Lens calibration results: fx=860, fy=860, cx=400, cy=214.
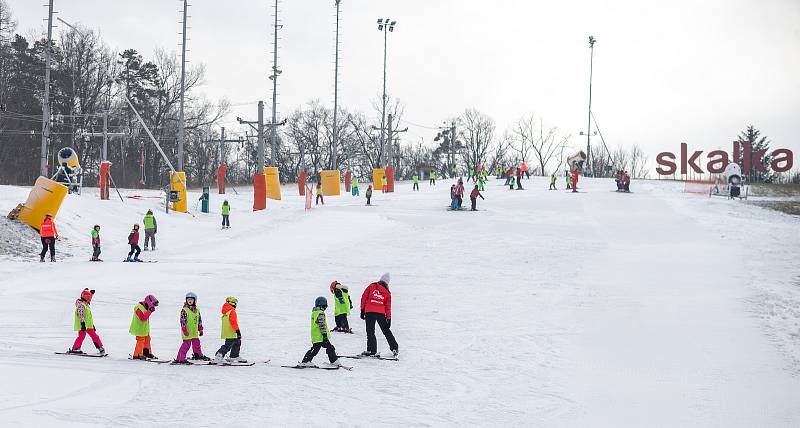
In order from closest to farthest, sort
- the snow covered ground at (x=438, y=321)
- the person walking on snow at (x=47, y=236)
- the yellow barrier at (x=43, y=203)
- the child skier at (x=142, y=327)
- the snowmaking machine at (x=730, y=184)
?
the snow covered ground at (x=438, y=321) → the child skier at (x=142, y=327) → the person walking on snow at (x=47, y=236) → the yellow barrier at (x=43, y=203) → the snowmaking machine at (x=730, y=184)

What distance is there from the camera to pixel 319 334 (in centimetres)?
1453

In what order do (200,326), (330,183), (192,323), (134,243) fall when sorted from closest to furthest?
(192,323), (200,326), (134,243), (330,183)

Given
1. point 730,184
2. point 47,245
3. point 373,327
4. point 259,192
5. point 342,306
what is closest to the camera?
point 373,327

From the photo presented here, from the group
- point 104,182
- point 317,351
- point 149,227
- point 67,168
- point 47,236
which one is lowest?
point 317,351

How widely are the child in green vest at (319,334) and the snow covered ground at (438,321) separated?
0.35 meters

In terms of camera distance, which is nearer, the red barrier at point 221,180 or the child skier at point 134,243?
the child skier at point 134,243

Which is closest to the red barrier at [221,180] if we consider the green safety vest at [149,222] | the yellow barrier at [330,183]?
the yellow barrier at [330,183]

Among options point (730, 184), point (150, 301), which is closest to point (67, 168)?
point (150, 301)

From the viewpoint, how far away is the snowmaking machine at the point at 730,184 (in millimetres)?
56156

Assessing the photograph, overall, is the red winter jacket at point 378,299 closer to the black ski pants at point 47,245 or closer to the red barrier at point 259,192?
the black ski pants at point 47,245

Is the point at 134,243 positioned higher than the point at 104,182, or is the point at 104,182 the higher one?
the point at 104,182

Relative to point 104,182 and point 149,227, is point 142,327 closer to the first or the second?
point 149,227

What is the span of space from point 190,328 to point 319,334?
2170mm

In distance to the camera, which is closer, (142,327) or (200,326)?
(200,326)
